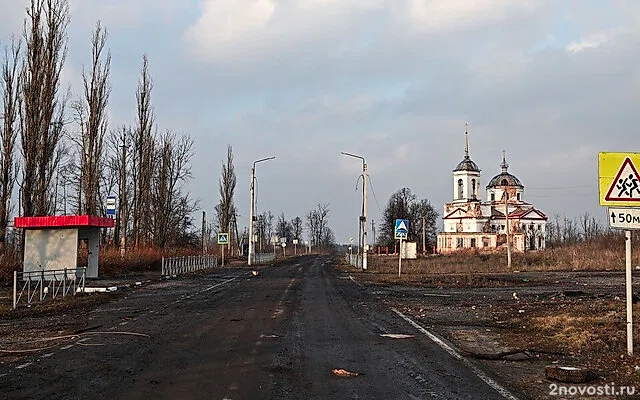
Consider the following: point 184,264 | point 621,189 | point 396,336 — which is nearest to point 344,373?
point 396,336

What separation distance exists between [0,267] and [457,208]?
8669 cm

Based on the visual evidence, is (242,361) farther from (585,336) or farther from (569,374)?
(585,336)

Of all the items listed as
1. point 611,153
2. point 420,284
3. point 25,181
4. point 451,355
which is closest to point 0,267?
point 25,181

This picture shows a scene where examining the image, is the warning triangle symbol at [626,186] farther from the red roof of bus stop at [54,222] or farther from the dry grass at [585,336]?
the red roof of bus stop at [54,222]

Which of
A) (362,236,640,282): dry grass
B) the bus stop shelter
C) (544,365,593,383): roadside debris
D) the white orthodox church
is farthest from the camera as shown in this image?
the white orthodox church

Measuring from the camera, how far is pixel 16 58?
119 feet

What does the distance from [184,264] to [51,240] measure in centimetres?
1721

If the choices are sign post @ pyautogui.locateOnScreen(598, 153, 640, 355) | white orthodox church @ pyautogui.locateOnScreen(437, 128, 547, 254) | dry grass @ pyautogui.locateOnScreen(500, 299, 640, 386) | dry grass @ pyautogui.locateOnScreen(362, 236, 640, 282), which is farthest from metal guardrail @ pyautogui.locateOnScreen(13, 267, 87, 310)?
→ white orthodox church @ pyautogui.locateOnScreen(437, 128, 547, 254)

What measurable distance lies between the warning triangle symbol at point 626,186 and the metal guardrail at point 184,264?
1292 inches

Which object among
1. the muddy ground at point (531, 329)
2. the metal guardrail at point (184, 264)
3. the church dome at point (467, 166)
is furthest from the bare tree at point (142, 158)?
the church dome at point (467, 166)

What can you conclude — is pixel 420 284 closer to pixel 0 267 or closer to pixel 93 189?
pixel 0 267

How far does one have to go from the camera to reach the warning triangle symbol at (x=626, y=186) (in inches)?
405

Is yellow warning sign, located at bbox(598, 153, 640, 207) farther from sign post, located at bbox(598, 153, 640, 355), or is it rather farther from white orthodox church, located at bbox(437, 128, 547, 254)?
white orthodox church, located at bbox(437, 128, 547, 254)

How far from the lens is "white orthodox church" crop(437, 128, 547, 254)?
102 m
